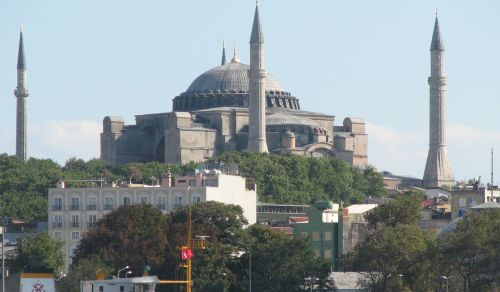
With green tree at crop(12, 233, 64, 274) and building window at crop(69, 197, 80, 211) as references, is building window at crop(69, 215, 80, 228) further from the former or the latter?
green tree at crop(12, 233, 64, 274)

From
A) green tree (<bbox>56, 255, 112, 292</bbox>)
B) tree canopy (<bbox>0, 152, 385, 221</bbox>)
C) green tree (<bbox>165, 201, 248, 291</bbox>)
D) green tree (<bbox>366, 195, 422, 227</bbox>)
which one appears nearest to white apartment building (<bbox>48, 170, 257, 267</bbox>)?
green tree (<bbox>165, 201, 248, 291</bbox>)

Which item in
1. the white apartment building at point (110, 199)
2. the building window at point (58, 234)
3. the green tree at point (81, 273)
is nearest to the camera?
the green tree at point (81, 273)

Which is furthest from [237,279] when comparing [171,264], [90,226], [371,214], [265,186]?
[265,186]

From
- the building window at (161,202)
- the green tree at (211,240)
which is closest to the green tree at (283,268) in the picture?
the green tree at (211,240)

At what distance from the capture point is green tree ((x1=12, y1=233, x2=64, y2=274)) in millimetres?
116750

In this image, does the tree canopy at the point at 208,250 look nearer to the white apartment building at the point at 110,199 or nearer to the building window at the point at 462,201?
the white apartment building at the point at 110,199

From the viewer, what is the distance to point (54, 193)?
141250 millimetres

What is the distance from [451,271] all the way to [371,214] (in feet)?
36.5

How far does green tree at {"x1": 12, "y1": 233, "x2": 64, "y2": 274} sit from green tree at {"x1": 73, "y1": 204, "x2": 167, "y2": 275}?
1318mm

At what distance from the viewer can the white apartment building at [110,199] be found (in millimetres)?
138500

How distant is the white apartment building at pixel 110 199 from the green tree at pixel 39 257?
17.3 m

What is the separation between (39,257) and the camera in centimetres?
11762

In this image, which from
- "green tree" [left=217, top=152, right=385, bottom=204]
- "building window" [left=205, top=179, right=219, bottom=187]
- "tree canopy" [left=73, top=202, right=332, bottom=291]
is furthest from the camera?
"green tree" [left=217, top=152, right=385, bottom=204]

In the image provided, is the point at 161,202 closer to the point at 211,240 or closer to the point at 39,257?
the point at 39,257
